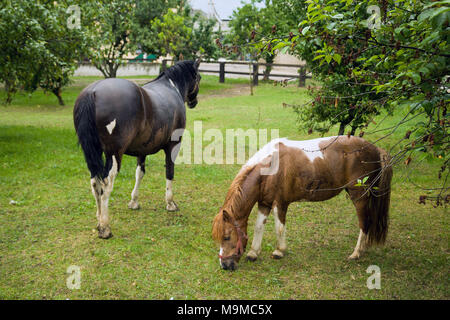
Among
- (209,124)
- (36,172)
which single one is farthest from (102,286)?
(209,124)

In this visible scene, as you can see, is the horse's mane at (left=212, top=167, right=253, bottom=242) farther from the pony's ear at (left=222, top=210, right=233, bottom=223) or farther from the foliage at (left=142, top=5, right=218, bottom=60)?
the foliage at (left=142, top=5, right=218, bottom=60)

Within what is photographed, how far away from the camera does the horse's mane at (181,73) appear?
7.05 m

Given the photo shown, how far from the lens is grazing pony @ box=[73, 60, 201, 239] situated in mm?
5160

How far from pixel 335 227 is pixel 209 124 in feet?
28.6

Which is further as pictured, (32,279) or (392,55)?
(32,279)

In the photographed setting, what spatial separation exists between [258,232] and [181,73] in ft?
11.9

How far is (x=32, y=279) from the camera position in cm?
447

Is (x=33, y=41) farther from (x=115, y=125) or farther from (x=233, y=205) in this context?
(x=233, y=205)

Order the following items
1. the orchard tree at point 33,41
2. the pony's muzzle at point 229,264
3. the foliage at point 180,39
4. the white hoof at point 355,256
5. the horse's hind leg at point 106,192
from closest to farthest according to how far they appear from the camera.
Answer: the pony's muzzle at point 229,264 < the white hoof at point 355,256 < the horse's hind leg at point 106,192 < the orchard tree at point 33,41 < the foliage at point 180,39

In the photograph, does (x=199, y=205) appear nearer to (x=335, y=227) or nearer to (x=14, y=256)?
(x=335, y=227)

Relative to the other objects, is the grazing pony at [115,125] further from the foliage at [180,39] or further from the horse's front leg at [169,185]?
the foliage at [180,39]

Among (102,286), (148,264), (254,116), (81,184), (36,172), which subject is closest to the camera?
(102,286)

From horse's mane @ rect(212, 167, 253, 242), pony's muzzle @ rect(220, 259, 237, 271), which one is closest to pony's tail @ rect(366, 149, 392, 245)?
horse's mane @ rect(212, 167, 253, 242)

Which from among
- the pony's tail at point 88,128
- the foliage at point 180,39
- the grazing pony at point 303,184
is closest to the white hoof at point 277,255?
the grazing pony at point 303,184
